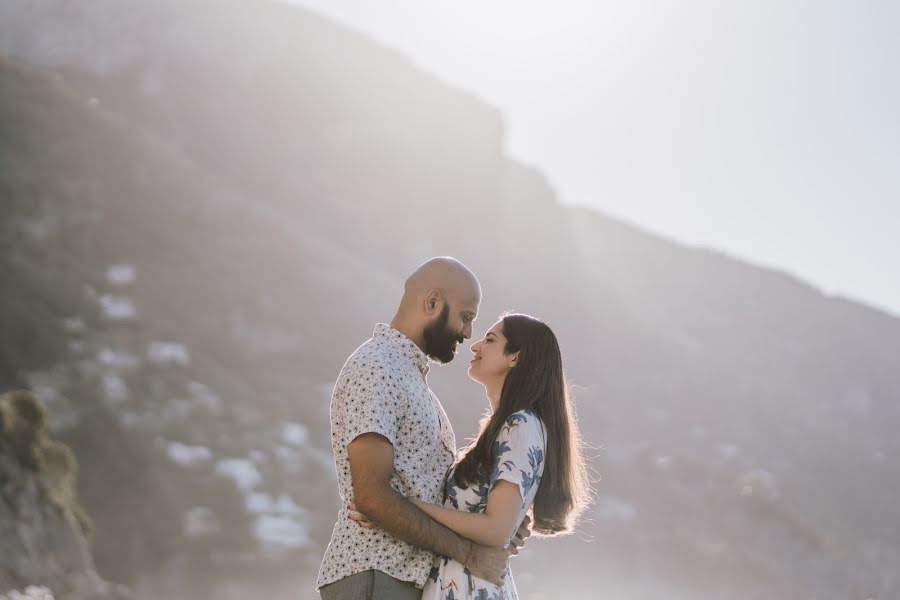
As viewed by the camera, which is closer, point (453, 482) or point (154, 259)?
point (453, 482)

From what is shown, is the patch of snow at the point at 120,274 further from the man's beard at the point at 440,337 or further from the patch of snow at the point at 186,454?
the man's beard at the point at 440,337

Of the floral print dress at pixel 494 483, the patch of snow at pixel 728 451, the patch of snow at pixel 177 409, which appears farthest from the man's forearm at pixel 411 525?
the patch of snow at pixel 728 451

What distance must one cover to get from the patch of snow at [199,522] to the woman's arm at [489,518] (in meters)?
28.3

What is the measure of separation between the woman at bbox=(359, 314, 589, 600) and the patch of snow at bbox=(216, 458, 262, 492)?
103ft

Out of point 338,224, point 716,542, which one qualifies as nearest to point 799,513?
point 716,542

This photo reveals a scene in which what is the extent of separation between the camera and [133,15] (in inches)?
2734

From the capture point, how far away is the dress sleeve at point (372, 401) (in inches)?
139

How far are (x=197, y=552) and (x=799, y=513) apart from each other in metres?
40.8

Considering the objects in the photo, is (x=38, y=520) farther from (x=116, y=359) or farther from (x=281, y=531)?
(x=116, y=359)

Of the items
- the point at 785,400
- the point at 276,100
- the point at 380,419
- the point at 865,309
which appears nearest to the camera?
the point at 380,419

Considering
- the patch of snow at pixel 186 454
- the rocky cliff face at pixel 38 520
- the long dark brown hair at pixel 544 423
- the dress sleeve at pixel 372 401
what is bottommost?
the dress sleeve at pixel 372 401

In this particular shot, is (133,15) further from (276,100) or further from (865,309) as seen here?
(865,309)

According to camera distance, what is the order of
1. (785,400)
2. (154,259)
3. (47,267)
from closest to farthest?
(47,267) → (154,259) → (785,400)

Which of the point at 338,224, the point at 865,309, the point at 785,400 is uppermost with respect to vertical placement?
the point at 865,309
